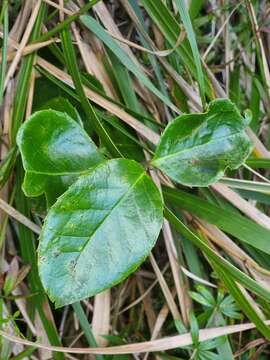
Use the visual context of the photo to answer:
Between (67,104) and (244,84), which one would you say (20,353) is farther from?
(244,84)

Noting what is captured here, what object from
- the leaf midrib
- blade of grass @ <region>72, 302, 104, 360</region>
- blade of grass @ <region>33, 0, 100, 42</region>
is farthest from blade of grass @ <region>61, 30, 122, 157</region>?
blade of grass @ <region>72, 302, 104, 360</region>

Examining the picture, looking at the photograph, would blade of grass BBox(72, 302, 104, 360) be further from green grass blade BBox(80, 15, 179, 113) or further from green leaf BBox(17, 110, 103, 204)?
green grass blade BBox(80, 15, 179, 113)

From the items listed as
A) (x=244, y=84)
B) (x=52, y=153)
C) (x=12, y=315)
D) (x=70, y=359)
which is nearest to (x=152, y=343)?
(x=70, y=359)

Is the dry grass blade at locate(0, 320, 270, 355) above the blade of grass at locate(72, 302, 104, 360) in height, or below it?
below

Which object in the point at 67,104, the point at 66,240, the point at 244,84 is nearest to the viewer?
the point at 66,240

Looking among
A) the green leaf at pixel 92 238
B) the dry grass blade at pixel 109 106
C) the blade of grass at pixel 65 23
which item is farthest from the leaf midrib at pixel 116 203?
the blade of grass at pixel 65 23

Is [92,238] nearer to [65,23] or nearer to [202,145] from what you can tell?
[202,145]

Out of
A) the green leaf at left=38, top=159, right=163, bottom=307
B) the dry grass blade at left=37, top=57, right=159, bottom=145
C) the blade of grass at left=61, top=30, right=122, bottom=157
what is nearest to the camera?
the green leaf at left=38, top=159, right=163, bottom=307

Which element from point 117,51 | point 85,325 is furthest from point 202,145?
point 85,325
